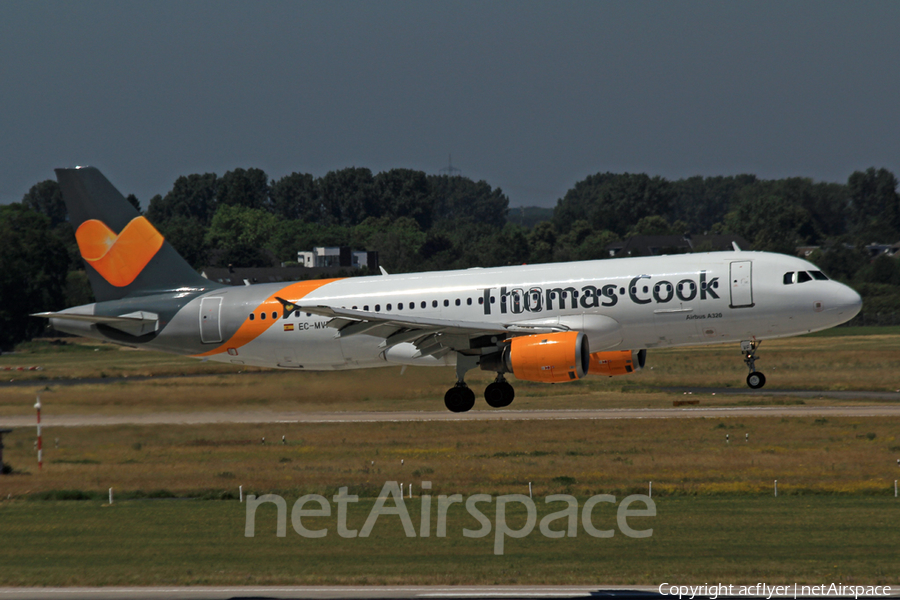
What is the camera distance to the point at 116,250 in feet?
148

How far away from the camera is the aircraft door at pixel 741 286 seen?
38.8m

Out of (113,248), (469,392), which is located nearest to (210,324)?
(113,248)

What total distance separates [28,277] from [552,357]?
309 feet

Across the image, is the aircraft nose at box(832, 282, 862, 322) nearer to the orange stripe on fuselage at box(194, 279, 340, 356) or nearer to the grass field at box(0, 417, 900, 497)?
the orange stripe on fuselage at box(194, 279, 340, 356)

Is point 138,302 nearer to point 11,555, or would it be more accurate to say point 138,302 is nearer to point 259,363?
point 259,363

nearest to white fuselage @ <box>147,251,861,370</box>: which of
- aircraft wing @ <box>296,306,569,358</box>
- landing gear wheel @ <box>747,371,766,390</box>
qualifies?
aircraft wing @ <box>296,306,569,358</box>

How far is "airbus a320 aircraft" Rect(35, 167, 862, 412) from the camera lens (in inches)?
1529

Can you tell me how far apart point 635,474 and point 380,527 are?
Answer: 15.8 meters

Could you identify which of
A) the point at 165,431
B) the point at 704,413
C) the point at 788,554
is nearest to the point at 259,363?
the point at 165,431

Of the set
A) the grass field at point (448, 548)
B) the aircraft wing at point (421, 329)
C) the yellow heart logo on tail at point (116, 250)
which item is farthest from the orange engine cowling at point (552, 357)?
the yellow heart logo on tail at point (116, 250)

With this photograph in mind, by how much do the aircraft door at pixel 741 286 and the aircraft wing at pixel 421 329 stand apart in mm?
6171

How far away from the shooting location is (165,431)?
6019cm

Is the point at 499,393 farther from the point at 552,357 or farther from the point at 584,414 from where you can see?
the point at 584,414

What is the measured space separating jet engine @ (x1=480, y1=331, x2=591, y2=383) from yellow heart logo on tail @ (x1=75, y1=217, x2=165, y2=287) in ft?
55.2
